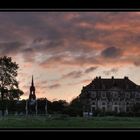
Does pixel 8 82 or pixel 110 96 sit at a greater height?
pixel 110 96

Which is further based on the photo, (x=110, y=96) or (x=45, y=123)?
(x=110, y=96)

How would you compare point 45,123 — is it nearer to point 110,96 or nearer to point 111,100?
point 111,100

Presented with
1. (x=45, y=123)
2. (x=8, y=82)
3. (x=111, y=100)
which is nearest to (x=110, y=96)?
Result: (x=111, y=100)

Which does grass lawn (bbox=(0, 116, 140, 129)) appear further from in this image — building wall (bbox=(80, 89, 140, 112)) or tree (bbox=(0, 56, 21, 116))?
building wall (bbox=(80, 89, 140, 112))

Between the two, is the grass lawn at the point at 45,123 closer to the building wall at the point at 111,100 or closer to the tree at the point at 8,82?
the tree at the point at 8,82

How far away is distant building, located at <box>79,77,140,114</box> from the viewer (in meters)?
23.8

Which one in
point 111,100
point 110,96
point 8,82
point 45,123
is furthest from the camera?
point 110,96

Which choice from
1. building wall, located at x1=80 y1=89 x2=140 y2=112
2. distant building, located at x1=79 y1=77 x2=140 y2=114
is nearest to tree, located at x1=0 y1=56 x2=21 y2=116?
distant building, located at x1=79 y1=77 x2=140 y2=114

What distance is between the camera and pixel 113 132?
2490 mm

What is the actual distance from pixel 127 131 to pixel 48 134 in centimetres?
48

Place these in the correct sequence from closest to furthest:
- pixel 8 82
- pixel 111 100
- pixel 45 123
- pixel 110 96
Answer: pixel 45 123 < pixel 8 82 < pixel 111 100 < pixel 110 96

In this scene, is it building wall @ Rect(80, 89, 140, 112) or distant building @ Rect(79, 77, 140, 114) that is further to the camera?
building wall @ Rect(80, 89, 140, 112)

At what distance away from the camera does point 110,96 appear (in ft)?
99.4

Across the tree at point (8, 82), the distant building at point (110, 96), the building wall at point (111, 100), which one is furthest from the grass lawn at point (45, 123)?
the building wall at point (111, 100)
